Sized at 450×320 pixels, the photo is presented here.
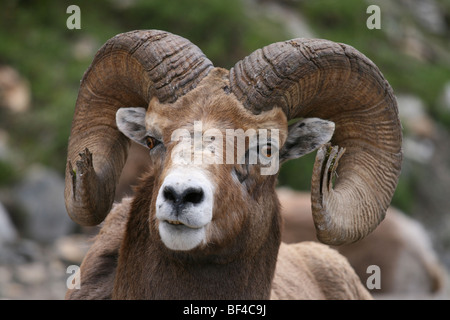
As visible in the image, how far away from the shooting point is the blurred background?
1599cm

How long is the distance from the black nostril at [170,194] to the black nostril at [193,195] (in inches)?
2.9

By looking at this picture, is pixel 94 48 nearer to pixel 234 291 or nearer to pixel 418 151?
pixel 418 151

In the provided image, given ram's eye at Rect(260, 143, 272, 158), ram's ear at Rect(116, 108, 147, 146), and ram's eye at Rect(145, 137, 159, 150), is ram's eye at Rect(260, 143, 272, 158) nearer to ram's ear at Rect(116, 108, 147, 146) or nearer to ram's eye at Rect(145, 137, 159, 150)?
ram's eye at Rect(145, 137, 159, 150)

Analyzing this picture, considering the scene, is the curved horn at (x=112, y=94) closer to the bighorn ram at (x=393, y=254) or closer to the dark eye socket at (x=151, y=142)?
the dark eye socket at (x=151, y=142)

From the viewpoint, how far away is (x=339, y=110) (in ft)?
23.5

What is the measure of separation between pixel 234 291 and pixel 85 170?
169cm

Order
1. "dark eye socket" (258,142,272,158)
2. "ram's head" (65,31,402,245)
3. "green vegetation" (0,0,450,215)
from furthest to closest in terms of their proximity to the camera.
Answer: "green vegetation" (0,0,450,215) < "dark eye socket" (258,142,272,158) < "ram's head" (65,31,402,245)

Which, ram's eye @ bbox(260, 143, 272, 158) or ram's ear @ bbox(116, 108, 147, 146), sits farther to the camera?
ram's ear @ bbox(116, 108, 147, 146)

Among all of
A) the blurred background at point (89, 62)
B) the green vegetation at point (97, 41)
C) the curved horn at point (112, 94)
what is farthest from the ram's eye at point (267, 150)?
the green vegetation at point (97, 41)

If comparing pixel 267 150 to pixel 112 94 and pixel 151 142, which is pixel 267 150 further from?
pixel 112 94

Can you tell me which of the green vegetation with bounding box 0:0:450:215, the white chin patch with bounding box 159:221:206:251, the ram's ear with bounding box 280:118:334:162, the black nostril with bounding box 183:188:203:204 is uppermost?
the black nostril with bounding box 183:188:203:204

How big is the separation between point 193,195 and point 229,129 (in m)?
0.91

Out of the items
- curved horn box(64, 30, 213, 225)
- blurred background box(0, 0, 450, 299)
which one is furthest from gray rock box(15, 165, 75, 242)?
curved horn box(64, 30, 213, 225)

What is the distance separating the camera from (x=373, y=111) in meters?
7.02
